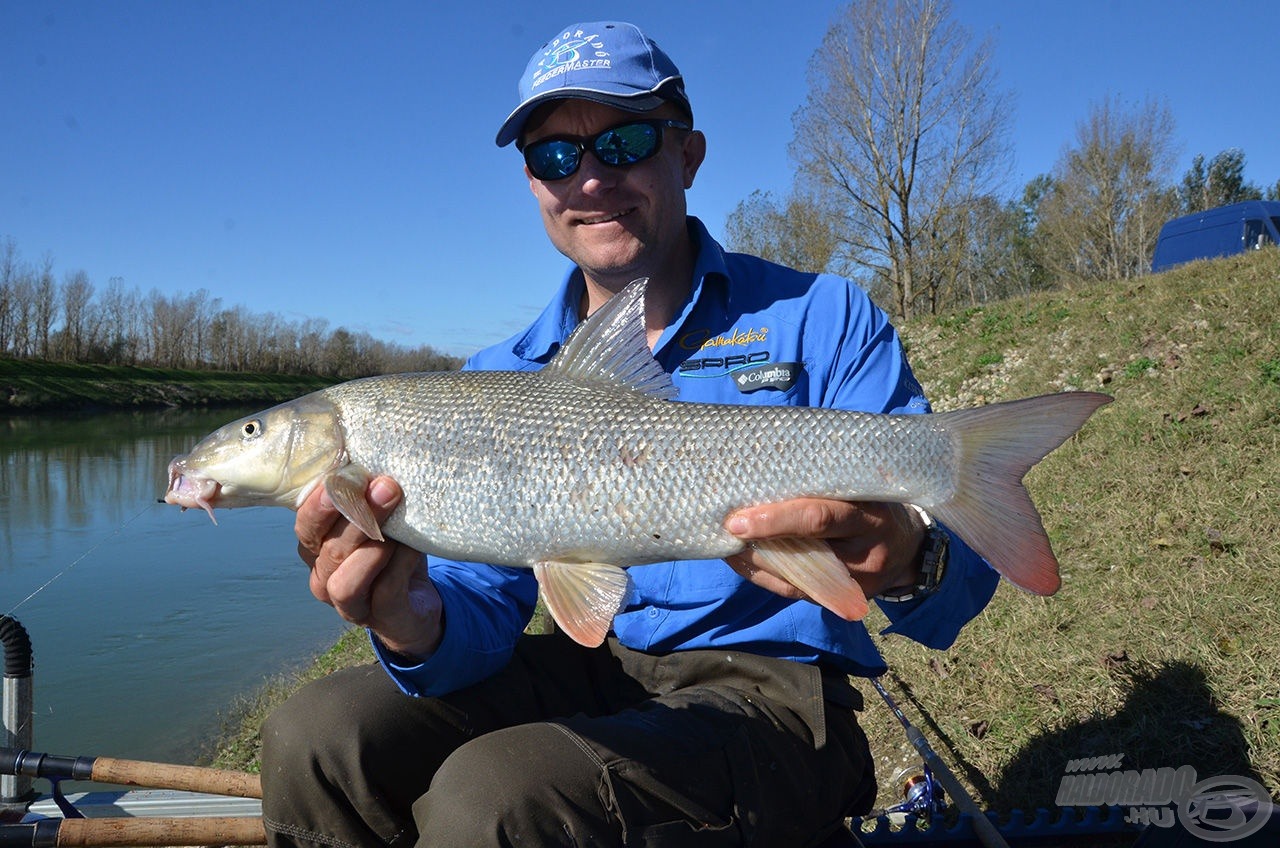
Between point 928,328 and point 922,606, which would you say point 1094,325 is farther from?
point 922,606

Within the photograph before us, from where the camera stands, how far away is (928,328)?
51.1 ft

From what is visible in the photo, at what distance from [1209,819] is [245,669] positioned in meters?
8.08

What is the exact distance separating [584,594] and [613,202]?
4.93ft

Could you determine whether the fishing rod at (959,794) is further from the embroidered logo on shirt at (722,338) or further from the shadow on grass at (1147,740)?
the embroidered logo on shirt at (722,338)

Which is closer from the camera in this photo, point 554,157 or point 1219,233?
point 554,157

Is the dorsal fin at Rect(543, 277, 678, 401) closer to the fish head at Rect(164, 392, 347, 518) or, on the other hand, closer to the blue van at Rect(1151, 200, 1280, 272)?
the fish head at Rect(164, 392, 347, 518)

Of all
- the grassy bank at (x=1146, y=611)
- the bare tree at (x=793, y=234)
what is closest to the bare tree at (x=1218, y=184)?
the bare tree at (x=793, y=234)

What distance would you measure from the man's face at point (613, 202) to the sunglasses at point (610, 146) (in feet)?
0.07

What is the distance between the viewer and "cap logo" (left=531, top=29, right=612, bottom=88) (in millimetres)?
3014

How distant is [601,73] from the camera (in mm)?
2980

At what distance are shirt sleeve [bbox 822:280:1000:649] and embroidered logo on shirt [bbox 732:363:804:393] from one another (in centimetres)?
14

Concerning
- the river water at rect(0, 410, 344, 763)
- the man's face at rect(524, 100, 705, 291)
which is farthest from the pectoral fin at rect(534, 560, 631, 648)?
the river water at rect(0, 410, 344, 763)

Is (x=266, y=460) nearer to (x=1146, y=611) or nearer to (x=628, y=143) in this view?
(x=628, y=143)

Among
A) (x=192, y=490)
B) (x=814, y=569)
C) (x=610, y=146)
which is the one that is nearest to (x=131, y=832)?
(x=192, y=490)
